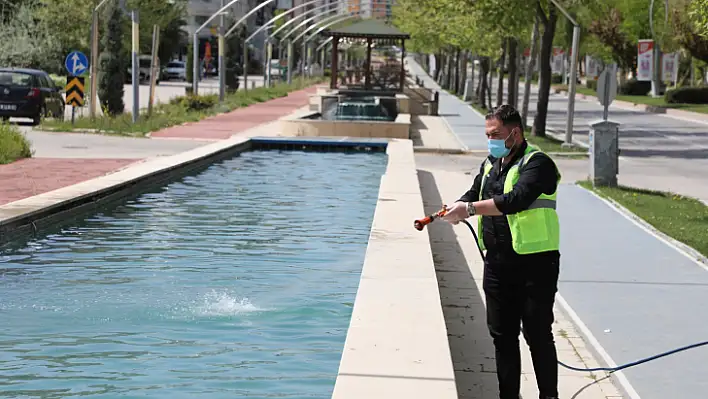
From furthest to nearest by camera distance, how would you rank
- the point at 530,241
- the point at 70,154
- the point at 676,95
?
the point at 676,95 < the point at 70,154 < the point at 530,241

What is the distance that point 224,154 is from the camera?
23844 mm

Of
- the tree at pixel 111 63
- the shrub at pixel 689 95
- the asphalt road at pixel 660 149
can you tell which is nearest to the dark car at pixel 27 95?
the tree at pixel 111 63

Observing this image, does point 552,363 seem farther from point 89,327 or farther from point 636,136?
point 636,136

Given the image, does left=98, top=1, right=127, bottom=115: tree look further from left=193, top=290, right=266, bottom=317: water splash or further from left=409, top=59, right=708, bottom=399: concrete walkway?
left=193, top=290, right=266, bottom=317: water splash

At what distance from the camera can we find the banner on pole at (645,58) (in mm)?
68688

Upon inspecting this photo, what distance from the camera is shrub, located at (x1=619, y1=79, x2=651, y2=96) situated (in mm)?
85875

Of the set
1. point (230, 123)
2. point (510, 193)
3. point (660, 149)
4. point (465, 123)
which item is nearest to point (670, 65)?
point (465, 123)

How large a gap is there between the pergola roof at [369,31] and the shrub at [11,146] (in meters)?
28.2

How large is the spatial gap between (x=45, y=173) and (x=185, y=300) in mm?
10000

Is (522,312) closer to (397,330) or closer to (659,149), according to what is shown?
(397,330)

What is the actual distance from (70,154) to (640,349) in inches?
680

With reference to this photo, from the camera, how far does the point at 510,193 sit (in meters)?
6.39

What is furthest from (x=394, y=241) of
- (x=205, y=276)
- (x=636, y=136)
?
(x=636, y=136)

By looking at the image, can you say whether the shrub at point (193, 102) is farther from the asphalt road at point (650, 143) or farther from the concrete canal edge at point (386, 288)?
the concrete canal edge at point (386, 288)
